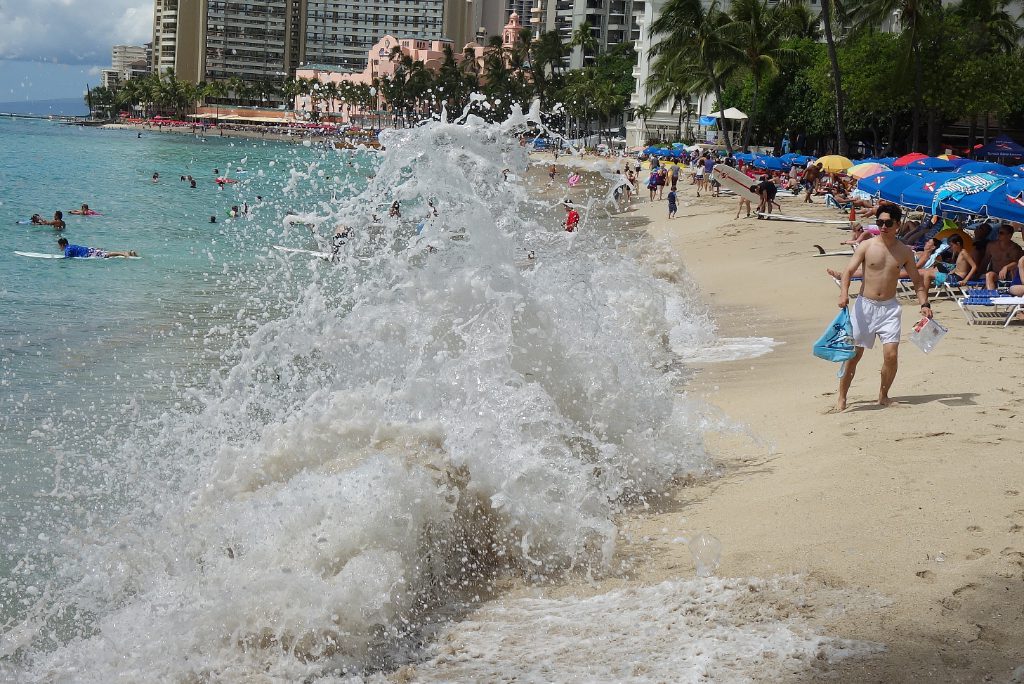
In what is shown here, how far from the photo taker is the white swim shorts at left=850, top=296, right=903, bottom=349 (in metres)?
7.51

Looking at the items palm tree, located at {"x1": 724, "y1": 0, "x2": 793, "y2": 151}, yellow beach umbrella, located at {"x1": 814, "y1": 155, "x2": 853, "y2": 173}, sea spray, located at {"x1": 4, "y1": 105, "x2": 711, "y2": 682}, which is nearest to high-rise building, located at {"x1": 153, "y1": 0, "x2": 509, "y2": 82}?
palm tree, located at {"x1": 724, "y1": 0, "x2": 793, "y2": 151}

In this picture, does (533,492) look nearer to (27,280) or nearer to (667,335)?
(667,335)

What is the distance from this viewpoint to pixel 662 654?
4625 mm

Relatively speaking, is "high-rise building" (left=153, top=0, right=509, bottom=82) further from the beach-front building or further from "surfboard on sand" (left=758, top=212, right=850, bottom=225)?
"surfboard on sand" (left=758, top=212, right=850, bottom=225)

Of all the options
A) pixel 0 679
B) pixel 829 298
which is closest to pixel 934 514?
pixel 0 679

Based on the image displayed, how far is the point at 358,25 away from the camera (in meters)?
194

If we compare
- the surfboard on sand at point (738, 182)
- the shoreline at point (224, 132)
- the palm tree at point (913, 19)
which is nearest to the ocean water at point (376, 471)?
the surfboard on sand at point (738, 182)

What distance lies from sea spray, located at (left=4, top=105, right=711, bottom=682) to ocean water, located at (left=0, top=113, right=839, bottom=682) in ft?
0.05

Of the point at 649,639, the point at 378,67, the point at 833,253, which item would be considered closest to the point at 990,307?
the point at 833,253

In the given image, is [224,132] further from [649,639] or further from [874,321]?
[649,639]

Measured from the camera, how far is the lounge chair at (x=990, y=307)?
11.4 m

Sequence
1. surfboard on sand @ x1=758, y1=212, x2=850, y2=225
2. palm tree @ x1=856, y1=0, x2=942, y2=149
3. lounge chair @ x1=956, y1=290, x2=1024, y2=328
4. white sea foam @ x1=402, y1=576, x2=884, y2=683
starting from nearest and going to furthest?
white sea foam @ x1=402, y1=576, x2=884, y2=683, lounge chair @ x1=956, y1=290, x2=1024, y2=328, surfboard on sand @ x1=758, y1=212, x2=850, y2=225, palm tree @ x1=856, y1=0, x2=942, y2=149

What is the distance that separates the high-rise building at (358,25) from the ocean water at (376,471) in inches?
7369

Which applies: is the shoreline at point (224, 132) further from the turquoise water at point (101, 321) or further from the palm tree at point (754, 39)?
the turquoise water at point (101, 321)
